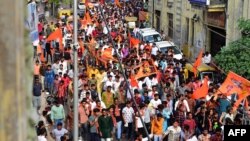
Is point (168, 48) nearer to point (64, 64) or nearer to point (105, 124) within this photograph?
point (64, 64)

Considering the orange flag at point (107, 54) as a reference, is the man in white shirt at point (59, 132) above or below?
below

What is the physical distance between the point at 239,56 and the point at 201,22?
9.22 metres

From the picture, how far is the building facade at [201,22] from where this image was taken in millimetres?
24172

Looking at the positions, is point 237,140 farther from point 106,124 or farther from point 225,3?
point 225,3

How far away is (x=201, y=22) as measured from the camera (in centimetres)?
2891

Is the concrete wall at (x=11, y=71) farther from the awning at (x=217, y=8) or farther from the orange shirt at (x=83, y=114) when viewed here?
the awning at (x=217, y=8)

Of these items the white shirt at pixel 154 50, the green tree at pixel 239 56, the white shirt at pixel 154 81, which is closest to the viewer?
the white shirt at pixel 154 81

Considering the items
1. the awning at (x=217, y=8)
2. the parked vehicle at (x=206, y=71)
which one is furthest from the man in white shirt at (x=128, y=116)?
the awning at (x=217, y=8)

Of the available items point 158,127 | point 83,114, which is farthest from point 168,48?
point 158,127

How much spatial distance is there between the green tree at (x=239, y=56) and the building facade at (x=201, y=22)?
2270mm

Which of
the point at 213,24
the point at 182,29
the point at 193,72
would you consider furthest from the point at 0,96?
the point at 182,29

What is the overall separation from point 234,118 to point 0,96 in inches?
451

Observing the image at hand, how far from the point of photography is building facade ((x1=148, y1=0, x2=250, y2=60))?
2417 centimetres

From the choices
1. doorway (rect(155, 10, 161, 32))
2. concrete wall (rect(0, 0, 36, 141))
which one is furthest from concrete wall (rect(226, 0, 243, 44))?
concrete wall (rect(0, 0, 36, 141))
